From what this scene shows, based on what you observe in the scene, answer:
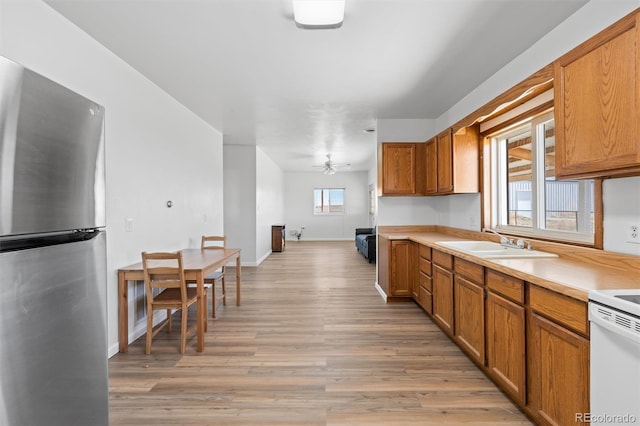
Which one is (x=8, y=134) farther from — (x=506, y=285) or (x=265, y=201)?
(x=265, y=201)

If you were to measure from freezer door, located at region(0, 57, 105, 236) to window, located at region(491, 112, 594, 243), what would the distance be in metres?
2.88

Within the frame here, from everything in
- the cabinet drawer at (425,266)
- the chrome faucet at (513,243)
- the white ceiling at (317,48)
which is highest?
the white ceiling at (317,48)

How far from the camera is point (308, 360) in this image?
2.54 metres

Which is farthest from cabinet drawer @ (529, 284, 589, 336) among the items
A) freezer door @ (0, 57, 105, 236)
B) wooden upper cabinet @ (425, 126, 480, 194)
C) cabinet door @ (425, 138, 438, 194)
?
cabinet door @ (425, 138, 438, 194)

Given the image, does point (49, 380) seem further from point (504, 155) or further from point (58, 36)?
→ point (504, 155)

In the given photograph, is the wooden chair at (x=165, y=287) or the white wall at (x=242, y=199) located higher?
the white wall at (x=242, y=199)

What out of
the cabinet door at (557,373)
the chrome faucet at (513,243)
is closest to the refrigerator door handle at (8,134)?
the cabinet door at (557,373)

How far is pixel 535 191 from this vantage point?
9.16 ft

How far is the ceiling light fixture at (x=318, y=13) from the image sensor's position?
1876 millimetres

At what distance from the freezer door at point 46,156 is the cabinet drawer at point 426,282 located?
3029 mm

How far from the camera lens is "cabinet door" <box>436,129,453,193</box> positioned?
138 inches

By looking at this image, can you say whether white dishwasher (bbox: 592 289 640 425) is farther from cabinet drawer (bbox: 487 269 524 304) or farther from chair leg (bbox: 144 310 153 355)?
chair leg (bbox: 144 310 153 355)

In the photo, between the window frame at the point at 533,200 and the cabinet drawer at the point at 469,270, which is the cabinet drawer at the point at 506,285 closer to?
the cabinet drawer at the point at 469,270

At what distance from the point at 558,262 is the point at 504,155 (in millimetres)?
1711
